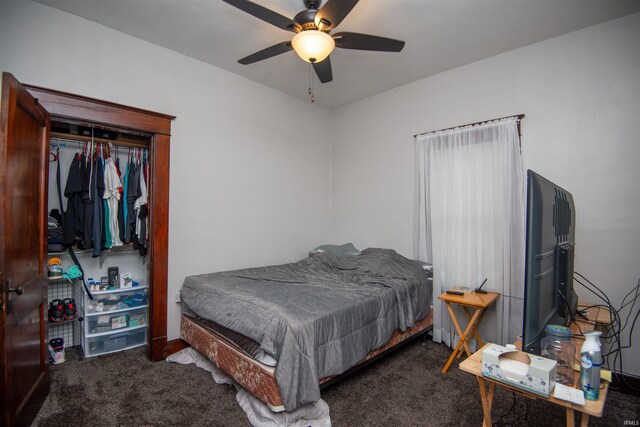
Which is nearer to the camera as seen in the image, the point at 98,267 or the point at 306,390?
the point at 306,390

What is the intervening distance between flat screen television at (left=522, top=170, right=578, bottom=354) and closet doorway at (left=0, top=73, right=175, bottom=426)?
7.85 feet

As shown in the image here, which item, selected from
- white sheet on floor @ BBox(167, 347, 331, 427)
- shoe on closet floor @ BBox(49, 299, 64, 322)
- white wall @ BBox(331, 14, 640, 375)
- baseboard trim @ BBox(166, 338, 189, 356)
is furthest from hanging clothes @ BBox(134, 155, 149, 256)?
white wall @ BBox(331, 14, 640, 375)

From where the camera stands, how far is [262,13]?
188 centimetres

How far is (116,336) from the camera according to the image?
114 inches

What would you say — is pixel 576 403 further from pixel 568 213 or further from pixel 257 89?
pixel 257 89

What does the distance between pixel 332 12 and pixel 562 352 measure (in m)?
2.04

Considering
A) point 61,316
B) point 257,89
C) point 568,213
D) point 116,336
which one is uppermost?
point 257,89

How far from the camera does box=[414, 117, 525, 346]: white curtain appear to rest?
280 cm

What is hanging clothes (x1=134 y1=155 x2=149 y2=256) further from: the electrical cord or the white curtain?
the electrical cord

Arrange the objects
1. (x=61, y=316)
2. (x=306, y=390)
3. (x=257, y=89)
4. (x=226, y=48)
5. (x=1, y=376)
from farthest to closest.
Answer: (x=257, y=89)
(x=226, y=48)
(x=61, y=316)
(x=306, y=390)
(x=1, y=376)

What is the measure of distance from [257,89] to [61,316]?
2998 millimetres

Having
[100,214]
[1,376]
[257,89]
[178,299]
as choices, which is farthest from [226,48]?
[1,376]

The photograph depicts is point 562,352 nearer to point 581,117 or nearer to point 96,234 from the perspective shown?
point 581,117

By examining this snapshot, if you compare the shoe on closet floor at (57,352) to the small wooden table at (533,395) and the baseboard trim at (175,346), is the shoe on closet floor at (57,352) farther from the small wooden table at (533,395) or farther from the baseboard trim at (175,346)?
the small wooden table at (533,395)
